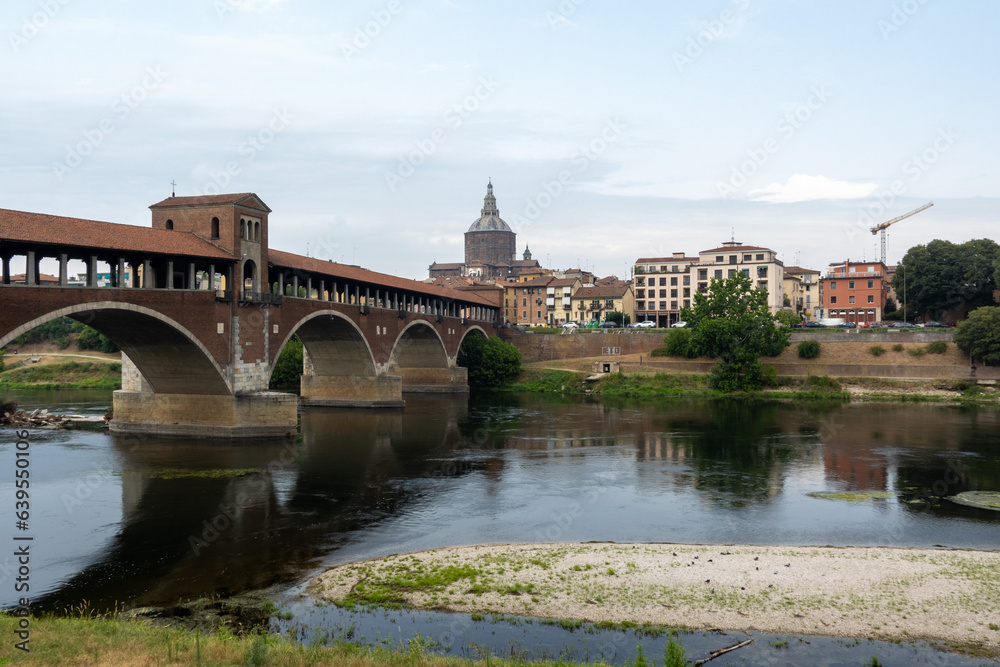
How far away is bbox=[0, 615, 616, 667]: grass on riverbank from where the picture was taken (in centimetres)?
1180

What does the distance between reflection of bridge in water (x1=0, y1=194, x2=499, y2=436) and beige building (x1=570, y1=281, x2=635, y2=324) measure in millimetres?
56566

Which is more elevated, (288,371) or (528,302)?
(528,302)

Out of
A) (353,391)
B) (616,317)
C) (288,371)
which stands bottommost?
(353,391)

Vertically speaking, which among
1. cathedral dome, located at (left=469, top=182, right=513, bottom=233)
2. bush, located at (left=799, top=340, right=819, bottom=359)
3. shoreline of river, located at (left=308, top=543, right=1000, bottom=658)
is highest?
cathedral dome, located at (left=469, top=182, right=513, bottom=233)

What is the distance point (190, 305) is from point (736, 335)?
4895 centimetres

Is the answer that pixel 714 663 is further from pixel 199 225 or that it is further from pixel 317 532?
pixel 199 225

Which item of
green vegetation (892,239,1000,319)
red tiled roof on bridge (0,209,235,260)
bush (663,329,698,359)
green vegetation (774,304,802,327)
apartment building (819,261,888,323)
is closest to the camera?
red tiled roof on bridge (0,209,235,260)

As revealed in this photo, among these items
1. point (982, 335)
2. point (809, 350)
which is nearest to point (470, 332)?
point (809, 350)

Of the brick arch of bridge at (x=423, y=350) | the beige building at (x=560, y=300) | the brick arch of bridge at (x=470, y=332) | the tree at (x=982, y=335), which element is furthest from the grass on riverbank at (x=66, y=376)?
the tree at (x=982, y=335)

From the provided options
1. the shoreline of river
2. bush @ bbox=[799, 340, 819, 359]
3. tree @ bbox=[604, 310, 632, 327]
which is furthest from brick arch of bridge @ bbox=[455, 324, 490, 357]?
the shoreline of river

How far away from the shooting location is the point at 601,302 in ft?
349

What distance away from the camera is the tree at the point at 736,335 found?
220ft

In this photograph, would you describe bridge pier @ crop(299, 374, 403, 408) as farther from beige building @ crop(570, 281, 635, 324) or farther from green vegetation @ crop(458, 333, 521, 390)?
beige building @ crop(570, 281, 635, 324)

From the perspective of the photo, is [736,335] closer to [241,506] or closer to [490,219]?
[241,506]
